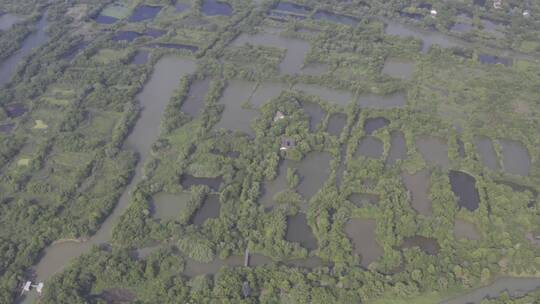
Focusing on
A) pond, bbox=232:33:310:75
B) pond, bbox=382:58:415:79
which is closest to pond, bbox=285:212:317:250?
pond, bbox=232:33:310:75

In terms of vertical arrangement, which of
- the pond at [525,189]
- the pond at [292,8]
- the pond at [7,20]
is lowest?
the pond at [525,189]

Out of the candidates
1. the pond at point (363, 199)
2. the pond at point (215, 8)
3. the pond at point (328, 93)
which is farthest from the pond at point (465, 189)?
the pond at point (215, 8)

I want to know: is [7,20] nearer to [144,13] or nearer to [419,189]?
[144,13]

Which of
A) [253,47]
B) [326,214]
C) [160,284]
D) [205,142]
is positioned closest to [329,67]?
[253,47]

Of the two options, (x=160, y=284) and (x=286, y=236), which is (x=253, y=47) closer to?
(x=286, y=236)

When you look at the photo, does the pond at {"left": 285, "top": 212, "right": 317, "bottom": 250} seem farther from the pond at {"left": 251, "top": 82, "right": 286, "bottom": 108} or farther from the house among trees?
the pond at {"left": 251, "top": 82, "right": 286, "bottom": 108}

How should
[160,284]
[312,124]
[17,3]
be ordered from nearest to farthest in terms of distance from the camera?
1. [160,284]
2. [312,124]
3. [17,3]

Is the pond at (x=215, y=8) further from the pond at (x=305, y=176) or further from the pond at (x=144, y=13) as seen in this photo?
the pond at (x=305, y=176)
